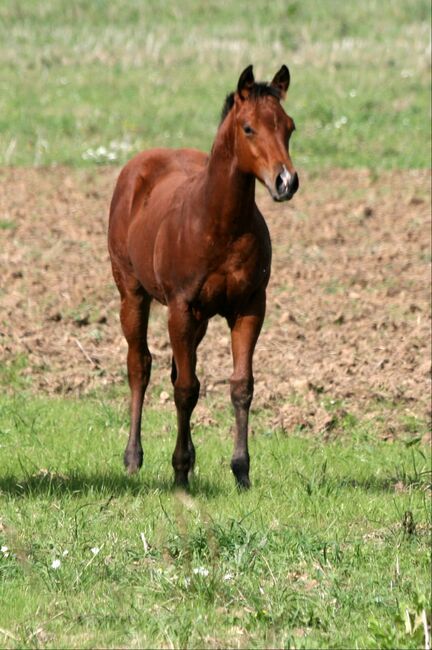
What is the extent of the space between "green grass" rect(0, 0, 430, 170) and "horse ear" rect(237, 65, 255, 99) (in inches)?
523

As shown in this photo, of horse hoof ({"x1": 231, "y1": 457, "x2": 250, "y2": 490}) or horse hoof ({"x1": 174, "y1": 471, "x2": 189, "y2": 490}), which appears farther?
horse hoof ({"x1": 174, "y1": 471, "x2": 189, "y2": 490})

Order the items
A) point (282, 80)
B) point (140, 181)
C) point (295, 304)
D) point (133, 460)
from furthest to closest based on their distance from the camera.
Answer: point (295, 304)
point (140, 181)
point (133, 460)
point (282, 80)

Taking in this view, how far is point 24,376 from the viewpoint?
12.6 metres

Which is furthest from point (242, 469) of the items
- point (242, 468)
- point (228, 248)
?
point (228, 248)

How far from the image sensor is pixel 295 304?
1485 centimetres

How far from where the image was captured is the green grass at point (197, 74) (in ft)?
77.5

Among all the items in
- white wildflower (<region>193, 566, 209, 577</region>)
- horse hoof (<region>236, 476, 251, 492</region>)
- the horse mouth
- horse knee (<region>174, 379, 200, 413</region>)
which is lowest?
horse hoof (<region>236, 476, 251, 492</region>)

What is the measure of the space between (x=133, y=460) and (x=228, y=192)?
223cm

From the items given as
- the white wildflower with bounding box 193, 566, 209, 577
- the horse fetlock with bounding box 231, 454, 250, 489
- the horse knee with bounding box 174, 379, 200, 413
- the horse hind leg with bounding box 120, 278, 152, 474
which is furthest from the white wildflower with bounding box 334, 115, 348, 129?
the white wildflower with bounding box 193, 566, 209, 577

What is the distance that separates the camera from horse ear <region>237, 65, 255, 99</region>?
336 inches

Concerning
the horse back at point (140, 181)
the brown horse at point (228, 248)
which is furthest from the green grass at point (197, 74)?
the brown horse at point (228, 248)

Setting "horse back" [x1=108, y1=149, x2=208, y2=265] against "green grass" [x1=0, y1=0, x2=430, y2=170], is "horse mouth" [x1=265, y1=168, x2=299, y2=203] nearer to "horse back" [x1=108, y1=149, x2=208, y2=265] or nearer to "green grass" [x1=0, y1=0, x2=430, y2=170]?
"horse back" [x1=108, y1=149, x2=208, y2=265]

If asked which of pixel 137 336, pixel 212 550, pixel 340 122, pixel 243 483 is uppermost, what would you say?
pixel 340 122

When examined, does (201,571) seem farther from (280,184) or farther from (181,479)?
(181,479)
